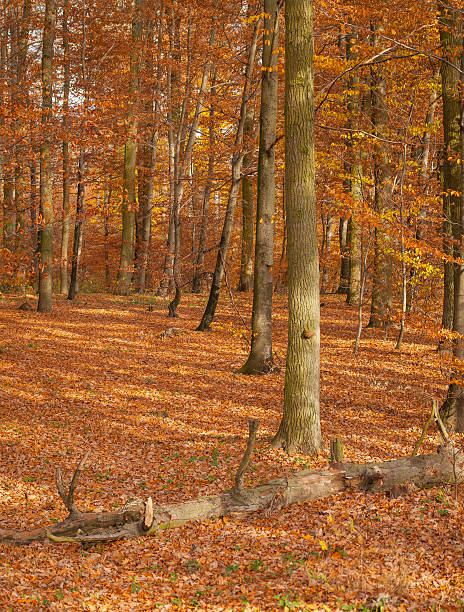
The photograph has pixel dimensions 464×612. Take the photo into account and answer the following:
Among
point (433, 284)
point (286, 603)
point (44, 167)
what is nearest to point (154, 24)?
point (44, 167)

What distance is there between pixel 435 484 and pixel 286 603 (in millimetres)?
3241

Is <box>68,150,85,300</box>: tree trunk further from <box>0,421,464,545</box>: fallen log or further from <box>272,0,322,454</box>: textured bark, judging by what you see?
<box>0,421,464,545</box>: fallen log

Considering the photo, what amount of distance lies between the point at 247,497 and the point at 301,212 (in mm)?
3942

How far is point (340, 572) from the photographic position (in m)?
4.98

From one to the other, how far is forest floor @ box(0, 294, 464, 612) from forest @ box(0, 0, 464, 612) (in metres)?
0.04

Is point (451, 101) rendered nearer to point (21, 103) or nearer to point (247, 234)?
point (21, 103)

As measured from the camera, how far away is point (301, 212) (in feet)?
25.5

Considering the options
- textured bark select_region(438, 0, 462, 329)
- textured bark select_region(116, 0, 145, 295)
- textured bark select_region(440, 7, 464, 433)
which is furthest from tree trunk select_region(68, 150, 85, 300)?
textured bark select_region(440, 7, 464, 433)

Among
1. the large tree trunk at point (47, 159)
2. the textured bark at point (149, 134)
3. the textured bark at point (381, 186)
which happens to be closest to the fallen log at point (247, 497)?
the textured bark at point (381, 186)

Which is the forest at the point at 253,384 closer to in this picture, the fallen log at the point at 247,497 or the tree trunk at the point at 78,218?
the fallen log at the point at 247,497

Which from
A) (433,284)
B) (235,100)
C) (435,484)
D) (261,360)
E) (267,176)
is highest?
(235,100)

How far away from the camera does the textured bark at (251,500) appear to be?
569 cm

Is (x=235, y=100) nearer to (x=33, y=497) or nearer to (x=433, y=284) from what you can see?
(x=433, y=284)

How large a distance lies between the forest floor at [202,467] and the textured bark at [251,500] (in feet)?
0.43
